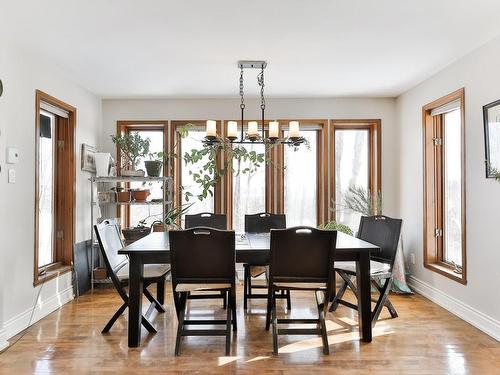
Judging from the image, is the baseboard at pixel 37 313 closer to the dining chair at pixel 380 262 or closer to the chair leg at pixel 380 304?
the dining chair at pixel 380 262

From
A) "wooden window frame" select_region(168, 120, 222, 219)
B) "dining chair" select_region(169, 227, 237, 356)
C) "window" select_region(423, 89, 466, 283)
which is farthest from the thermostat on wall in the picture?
"window" select_region(423, 89, 466, 283)

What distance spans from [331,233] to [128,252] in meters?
1.48

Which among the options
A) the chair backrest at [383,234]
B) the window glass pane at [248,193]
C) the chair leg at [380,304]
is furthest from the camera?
the window glass pane at [248,193]

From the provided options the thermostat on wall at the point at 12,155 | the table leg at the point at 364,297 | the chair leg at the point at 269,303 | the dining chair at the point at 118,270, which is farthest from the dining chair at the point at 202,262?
the thermostat on wall at the point at 12,155

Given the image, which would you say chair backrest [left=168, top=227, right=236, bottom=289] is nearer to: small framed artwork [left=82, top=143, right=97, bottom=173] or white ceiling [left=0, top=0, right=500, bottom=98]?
white ceiling [left=0, top=0, right=500, bottom=98]

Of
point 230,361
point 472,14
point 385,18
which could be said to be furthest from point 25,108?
point 472,14

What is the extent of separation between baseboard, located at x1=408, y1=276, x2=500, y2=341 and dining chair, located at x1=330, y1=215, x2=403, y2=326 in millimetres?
568

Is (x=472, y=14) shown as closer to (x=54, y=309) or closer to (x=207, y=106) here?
(x=207, y=106)

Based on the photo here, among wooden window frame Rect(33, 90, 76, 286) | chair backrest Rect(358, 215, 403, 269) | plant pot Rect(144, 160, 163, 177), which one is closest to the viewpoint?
chair backrest Rect(358, 215, 403, 269)

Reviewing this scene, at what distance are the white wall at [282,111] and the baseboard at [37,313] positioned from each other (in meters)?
1.93

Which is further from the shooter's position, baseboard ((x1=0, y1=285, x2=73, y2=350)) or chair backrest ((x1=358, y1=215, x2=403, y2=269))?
chair backrest ((x1=358, y1=215, x2=403, y2=269))

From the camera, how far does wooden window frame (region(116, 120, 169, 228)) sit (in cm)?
500

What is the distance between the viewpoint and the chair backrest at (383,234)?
3467mm

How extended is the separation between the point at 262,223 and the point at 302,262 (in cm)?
147
